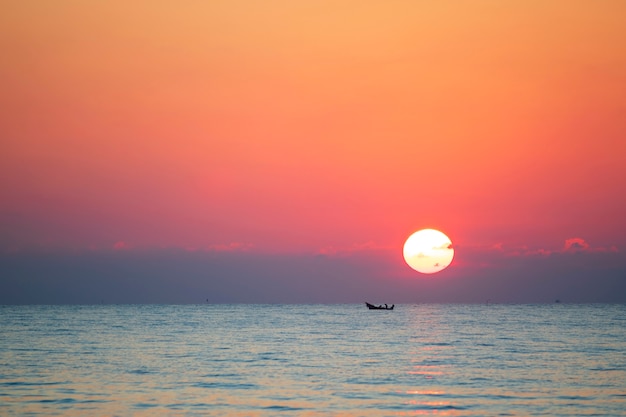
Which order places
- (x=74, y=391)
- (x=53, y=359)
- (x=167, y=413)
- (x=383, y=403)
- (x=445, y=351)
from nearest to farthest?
(x=167, y=413)
(x=383, y=403)
(x=74, y=391)
(x=53, y=359)
(x=445, y=351)

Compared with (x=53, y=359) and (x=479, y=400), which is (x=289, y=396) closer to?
(x=479, y=400)

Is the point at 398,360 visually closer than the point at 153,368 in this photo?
No

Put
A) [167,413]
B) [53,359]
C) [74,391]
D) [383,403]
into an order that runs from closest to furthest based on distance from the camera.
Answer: [167,413], [383,403], [74,391], [53,359]

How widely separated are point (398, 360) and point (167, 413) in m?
34.3

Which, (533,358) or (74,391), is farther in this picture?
(533,358)

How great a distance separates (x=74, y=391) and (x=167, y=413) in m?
11.0

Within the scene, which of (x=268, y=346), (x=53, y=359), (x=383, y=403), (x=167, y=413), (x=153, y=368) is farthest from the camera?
(x=268, y=346)

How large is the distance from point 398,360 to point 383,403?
2640 cm

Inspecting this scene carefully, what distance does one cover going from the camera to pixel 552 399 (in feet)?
160

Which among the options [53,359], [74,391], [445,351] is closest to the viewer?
[74,391]

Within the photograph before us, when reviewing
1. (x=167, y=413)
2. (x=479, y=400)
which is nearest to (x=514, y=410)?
(x=479, y=400)

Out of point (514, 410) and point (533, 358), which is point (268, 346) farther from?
point (514, 410)

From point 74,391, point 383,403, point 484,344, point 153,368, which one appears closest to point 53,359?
point 153,368

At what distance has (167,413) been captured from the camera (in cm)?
4259
